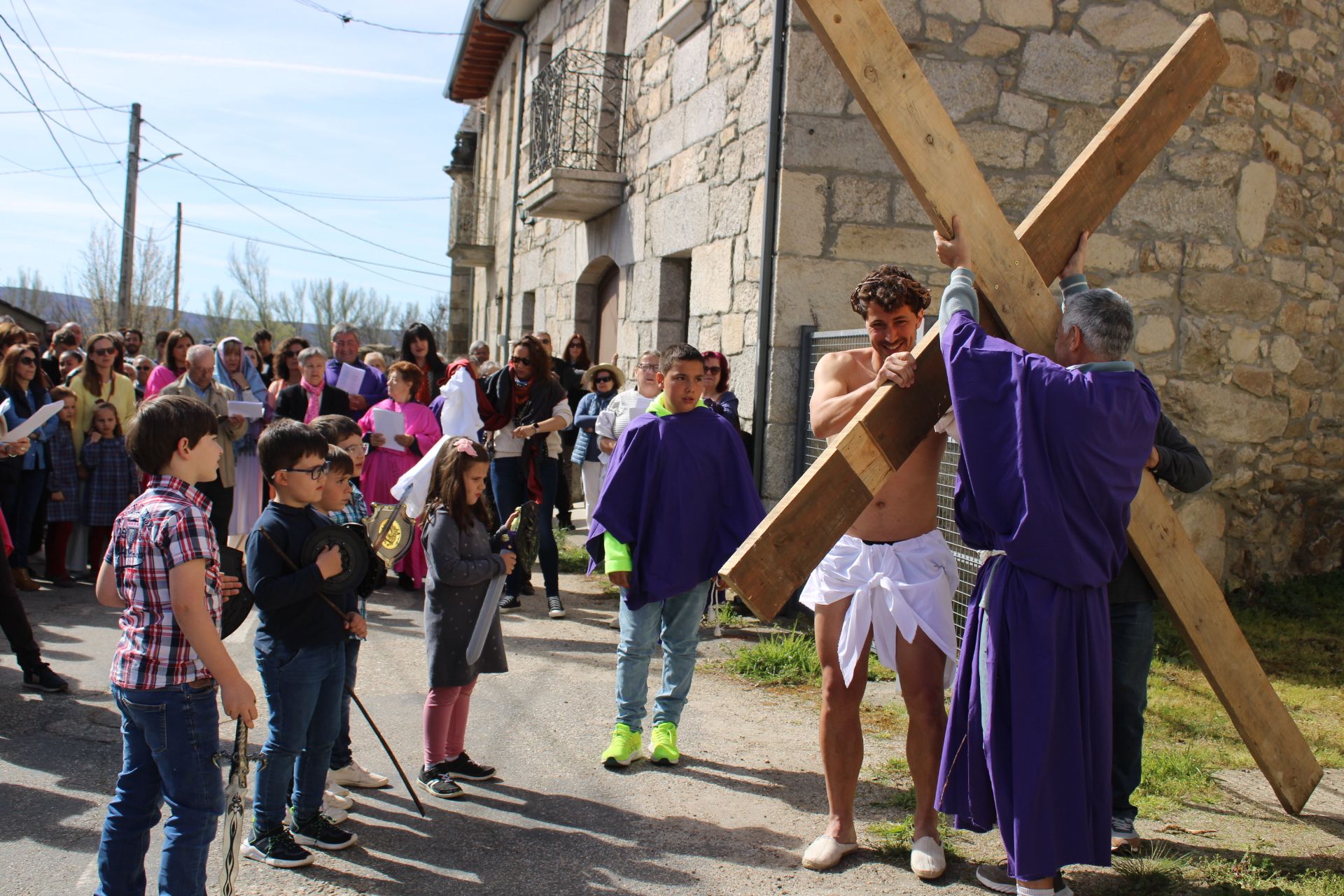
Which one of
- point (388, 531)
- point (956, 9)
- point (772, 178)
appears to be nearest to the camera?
point (388, 531)

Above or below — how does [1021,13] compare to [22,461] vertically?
above

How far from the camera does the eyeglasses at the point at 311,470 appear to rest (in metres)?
3.34

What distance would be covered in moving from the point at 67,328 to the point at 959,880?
8787 mm

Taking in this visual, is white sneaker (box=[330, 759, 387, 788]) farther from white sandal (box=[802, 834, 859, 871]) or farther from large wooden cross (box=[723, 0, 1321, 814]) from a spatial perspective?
large wooden cross (box=[723, 0, 1321, 814])

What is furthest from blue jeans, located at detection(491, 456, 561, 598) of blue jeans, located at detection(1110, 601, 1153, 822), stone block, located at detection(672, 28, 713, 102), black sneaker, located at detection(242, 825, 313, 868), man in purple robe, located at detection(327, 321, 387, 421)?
blue jeans, located at detection(1110, 601, 1153, 822)

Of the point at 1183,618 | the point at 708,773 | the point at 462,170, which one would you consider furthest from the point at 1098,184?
the point at 462,170

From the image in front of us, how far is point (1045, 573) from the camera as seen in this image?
2822 millimetres

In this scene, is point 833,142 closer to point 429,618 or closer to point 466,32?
point 429,618

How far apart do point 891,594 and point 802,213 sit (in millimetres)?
4026

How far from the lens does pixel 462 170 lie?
22.3m

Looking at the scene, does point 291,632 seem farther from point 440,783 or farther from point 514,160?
point 514,160

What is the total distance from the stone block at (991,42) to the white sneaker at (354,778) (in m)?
5.54

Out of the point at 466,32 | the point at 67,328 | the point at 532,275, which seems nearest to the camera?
the point at 67,328

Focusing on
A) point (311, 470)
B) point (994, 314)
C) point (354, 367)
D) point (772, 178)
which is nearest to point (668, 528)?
point (311, 470)
